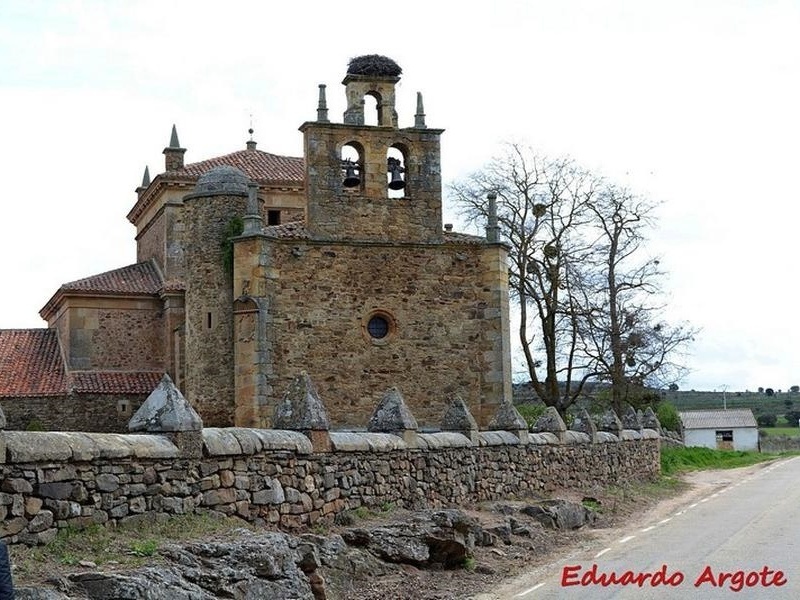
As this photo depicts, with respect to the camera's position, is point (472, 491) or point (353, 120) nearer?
point (472, 491)

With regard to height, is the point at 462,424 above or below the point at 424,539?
above

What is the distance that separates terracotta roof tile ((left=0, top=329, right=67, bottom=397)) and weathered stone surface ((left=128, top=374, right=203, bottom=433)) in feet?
68.7

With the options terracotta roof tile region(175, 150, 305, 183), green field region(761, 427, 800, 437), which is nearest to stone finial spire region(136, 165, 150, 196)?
terracotta roof tile region(175, 150, 305, 183)

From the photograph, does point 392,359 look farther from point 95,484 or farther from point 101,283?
point 95,484

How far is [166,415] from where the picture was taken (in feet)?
36.0

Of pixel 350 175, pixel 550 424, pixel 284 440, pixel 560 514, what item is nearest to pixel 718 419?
pixel 350 175

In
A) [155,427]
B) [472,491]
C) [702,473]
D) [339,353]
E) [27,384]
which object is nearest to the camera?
[155,427]

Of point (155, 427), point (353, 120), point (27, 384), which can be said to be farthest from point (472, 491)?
point (27, 384)

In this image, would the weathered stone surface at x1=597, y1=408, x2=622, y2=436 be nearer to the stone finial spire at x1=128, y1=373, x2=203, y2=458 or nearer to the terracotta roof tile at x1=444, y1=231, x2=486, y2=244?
the terracotta roof tile at x1=444, y1=231, x2=486, y2=244

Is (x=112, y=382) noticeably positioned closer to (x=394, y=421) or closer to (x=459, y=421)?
(x=459, y=421)

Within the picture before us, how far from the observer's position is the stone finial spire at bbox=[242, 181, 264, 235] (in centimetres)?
2714

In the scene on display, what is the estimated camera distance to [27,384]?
3144cm

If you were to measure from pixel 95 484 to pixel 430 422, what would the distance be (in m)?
18.5

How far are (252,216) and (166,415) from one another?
54.4 ft
